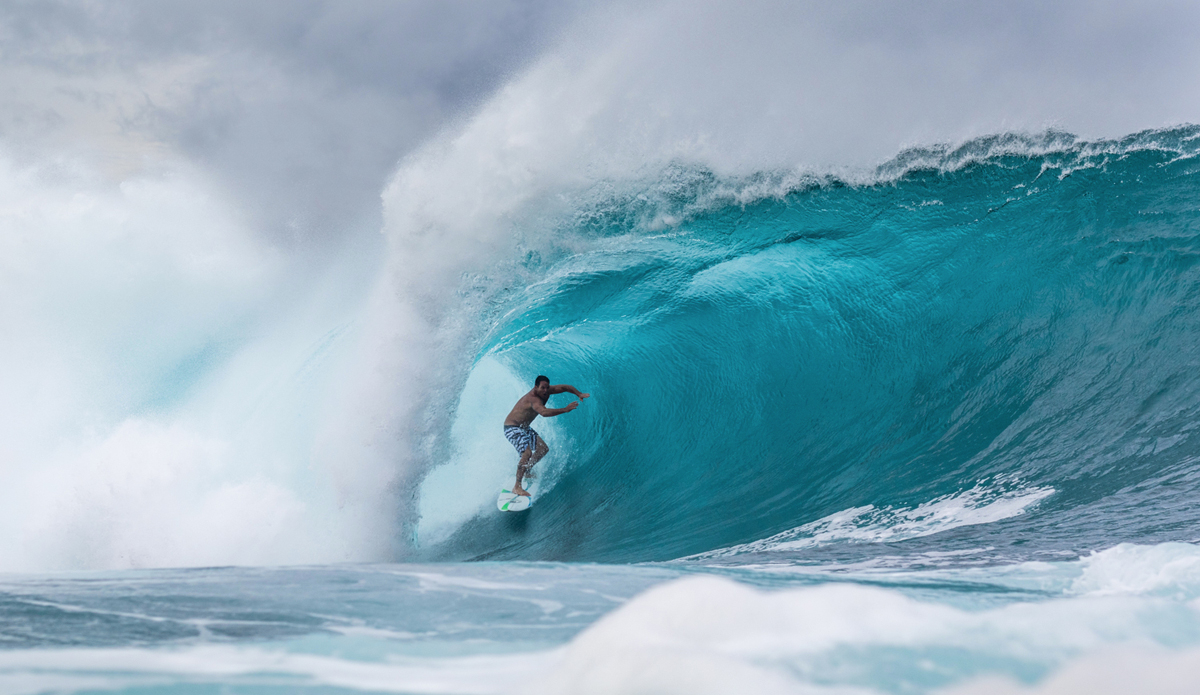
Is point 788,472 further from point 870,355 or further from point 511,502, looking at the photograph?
point 511,502

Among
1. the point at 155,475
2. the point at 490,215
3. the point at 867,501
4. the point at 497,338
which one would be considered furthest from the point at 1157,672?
the point at 155,475

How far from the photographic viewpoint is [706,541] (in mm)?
4609

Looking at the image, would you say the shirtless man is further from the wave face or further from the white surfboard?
the wave face

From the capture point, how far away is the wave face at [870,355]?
3.97m

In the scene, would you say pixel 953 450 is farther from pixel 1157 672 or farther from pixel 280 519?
pixel 280 519

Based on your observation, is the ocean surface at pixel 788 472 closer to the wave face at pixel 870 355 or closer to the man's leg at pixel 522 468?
the wave face at pixel 870 355

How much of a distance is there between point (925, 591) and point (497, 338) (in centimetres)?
591

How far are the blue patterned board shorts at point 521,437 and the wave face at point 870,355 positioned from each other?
676 millimetres

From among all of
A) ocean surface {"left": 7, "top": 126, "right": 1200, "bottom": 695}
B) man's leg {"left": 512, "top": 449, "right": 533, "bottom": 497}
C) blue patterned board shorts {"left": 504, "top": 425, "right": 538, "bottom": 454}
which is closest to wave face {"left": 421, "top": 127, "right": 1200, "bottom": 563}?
ocean surface {"left": 7, "top": 126, "right": 1200, "bottom": 695}

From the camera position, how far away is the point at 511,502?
638 centimetres

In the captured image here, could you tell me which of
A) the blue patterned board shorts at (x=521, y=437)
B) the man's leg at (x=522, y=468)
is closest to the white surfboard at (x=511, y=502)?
the man's leg at (x=522, y=468)

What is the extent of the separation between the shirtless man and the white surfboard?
0.07 metres

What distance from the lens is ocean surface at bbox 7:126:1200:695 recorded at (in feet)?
4.11

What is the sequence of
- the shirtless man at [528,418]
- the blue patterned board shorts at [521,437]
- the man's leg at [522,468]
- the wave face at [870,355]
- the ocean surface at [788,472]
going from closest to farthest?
the ocean surface at [788,472], the wave face at [870,355], the shirtless man at [528,418], the blue patterned board shorts at [521,437], the man's leg at [522,468]
